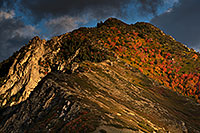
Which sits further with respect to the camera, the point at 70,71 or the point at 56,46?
the point at 56,46

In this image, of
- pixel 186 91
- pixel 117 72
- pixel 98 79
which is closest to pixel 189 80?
pixel 186 91

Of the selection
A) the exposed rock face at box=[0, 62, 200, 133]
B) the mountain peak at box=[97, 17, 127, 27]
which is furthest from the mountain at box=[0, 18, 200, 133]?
the mountain peak at box=[97, 17, 127, 27]

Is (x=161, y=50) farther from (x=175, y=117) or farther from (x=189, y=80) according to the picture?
(x=175, y=117)

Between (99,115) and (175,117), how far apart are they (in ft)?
122

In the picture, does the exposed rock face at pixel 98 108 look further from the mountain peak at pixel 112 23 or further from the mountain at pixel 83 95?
the mountain peak at pixel 112 23

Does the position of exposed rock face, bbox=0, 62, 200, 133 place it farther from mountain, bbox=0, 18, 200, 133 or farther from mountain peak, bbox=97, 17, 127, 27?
mountain peak, bbox=97, 17, 127, 27

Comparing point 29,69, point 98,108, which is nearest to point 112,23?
point 29,69

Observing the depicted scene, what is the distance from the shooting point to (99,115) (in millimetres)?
33594

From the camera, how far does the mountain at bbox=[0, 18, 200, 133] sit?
1419 inches

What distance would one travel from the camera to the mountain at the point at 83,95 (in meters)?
36.0

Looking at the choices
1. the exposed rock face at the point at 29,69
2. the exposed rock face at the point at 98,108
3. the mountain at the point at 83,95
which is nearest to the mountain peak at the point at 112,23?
the mountain at the point at 83,95

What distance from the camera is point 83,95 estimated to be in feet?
150

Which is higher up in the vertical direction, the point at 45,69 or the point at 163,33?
the point at 163,33

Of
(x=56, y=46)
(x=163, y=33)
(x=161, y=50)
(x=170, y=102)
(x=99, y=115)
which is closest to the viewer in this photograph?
(x=99, y=115)
